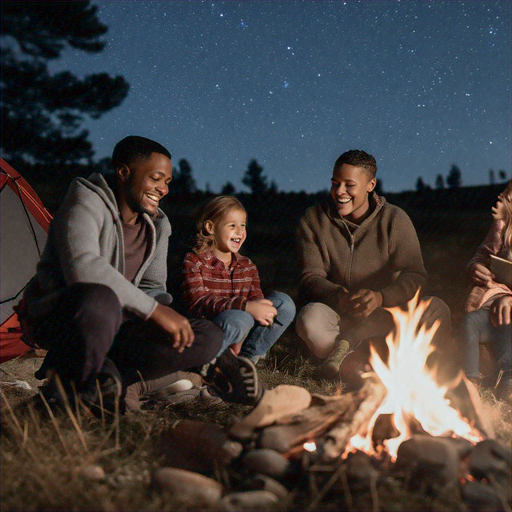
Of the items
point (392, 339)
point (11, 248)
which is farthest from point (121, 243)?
point (11, 248)

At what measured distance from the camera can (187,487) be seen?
2227 mm

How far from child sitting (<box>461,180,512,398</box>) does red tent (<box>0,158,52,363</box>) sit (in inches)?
139

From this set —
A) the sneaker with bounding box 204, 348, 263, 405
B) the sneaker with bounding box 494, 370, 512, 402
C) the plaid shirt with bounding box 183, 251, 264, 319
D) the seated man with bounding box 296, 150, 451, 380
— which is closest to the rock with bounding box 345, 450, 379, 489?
the sneaker with bounding box 204, 348, 263, 405

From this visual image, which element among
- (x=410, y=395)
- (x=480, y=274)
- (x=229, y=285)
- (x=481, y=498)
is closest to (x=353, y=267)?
(x=480, y=274)

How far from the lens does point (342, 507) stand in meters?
2.21

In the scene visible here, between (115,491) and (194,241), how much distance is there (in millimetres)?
2016

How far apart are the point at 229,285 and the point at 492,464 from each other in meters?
2.09

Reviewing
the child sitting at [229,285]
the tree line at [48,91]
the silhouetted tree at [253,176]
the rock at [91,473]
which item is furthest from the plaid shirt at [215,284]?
the silhouetted tree at [253,176]

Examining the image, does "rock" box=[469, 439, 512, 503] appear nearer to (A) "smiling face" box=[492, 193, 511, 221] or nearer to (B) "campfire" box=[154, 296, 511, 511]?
(B) "campfire" box=[154, 296, 511, 511]

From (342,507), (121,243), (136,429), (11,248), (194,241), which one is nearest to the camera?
(342,507)

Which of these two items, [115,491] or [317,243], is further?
[317,243]

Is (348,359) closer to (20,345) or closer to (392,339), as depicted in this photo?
(392,339)

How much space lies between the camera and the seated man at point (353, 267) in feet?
13.8

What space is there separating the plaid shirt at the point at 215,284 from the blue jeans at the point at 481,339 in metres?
1.40
